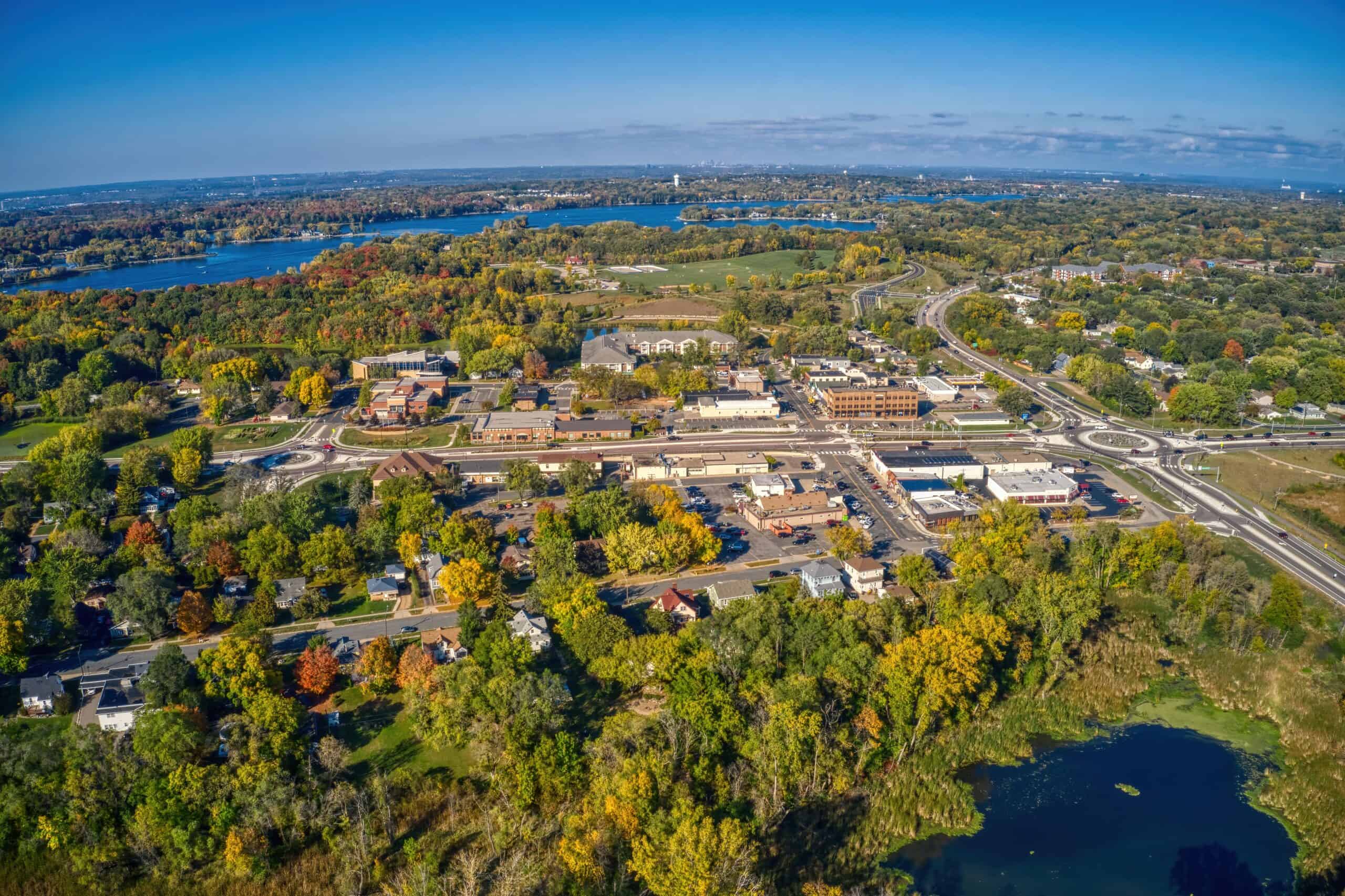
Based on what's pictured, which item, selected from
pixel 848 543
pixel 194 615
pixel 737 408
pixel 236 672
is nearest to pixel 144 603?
pixel 194 615

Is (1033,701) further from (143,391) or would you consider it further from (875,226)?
(875,226)

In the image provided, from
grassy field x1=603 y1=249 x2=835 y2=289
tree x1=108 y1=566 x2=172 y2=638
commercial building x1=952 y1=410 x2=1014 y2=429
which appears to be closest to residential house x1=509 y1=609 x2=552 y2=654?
tree x1=108 y1=566 x2=172 y2=638

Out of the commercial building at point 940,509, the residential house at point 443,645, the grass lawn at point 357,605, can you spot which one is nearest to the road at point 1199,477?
the commercial building at point 940,509

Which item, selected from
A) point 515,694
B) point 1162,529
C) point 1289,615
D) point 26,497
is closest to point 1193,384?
point 1162,529

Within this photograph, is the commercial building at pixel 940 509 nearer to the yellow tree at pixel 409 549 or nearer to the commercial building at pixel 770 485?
the commercial building at pixel 770 485

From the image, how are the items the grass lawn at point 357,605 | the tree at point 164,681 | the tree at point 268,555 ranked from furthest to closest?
1. the tree at point 268,555
2. the grass lawn at point 357,605
3. the tree at point 164,681

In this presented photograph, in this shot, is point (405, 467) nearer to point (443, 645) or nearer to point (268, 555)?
point (268, 555)
